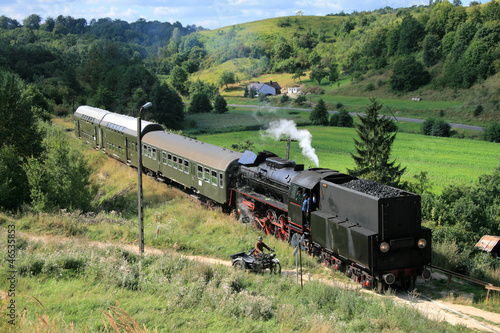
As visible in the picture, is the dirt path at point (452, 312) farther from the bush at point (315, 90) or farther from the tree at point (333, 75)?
the tree at point (333, 75)

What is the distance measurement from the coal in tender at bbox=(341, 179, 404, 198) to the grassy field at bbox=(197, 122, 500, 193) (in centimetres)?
2389

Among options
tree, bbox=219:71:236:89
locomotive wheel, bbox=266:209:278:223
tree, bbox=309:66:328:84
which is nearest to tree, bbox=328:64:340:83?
tree, bbox=309:66:328:84

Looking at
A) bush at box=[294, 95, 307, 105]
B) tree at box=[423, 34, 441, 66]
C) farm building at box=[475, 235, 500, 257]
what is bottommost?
farm building at box=[475, 235, 500, 257]

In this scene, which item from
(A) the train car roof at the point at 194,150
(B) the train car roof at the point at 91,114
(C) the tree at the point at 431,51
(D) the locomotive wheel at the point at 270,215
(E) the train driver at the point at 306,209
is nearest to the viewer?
(E) the train driver at the point at 306,209

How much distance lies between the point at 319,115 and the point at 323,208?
4787cm

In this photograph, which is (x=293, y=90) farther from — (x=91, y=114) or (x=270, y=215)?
(x=270, y=215)

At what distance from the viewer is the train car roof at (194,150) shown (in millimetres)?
22312

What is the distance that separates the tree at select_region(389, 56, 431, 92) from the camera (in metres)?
81.4

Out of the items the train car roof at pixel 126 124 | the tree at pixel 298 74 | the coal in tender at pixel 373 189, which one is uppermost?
the tree at pixel 298 74

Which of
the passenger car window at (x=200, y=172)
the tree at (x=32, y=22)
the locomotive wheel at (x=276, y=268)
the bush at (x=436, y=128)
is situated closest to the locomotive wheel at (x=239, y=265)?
the locomotive wheel at (x=276, y=268)

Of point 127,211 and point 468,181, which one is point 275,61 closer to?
point 468,181

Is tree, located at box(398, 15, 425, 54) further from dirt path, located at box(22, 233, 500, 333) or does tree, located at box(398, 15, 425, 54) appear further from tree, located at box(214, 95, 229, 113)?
dirt path, located at box(22, 233, 500, 333)

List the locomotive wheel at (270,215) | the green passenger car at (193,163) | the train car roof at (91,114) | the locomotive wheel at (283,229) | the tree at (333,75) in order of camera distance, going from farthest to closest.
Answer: the tree at (333,75), the train car roof at (91,114), the green passenger car at (193,163), the locomotive wheel at (270,215), the locomotive wheel at (283,229)

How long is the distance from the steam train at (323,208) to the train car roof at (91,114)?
51.0 ft
